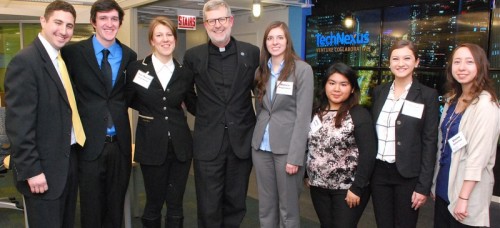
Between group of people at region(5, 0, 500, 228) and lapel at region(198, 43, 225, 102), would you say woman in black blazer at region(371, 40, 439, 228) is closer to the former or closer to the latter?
group of people at region(5, 0, 500, 228)

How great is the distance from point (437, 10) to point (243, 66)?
11.6 ft

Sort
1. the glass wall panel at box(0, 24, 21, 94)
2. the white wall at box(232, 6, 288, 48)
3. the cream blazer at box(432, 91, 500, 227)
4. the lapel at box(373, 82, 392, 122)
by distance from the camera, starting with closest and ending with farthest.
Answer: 1. the cream blazer at box(432, 91, 500, 227)
2. the lapel at box(373, 82, 392, 122)
3. the white wall at box(232, 6, 288, 48)
4. the glass wall panel at box(0, 24, 21, 94)

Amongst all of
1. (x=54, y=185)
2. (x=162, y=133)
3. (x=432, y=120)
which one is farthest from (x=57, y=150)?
(x=432, y=120)

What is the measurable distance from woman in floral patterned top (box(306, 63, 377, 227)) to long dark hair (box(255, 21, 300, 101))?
0.23 meters

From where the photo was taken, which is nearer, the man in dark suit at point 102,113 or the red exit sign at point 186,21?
the man in dark suit at point 102,113

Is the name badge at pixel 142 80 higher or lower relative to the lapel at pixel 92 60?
lower

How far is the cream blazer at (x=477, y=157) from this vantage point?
6.31 ft

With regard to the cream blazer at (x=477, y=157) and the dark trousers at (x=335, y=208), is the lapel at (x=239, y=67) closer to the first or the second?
the dark trousers at (x=335, y=208)

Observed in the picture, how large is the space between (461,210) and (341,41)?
175 inches

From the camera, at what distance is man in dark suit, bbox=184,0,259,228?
243 centimetres

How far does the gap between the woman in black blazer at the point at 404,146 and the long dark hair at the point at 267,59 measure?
0.56 meters

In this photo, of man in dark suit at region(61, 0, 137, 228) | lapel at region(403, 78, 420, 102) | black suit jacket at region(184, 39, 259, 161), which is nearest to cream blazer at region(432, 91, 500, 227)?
lapel at region(403, 78, 420, 102)

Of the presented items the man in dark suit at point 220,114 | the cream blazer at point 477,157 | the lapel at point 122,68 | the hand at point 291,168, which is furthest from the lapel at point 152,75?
the cream blazer at point 477,157

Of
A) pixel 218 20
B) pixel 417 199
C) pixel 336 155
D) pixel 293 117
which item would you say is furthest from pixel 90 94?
pixel 417 199
